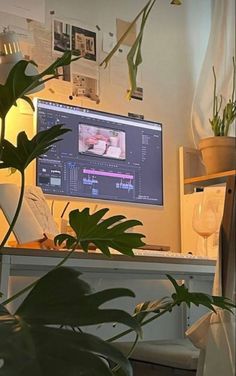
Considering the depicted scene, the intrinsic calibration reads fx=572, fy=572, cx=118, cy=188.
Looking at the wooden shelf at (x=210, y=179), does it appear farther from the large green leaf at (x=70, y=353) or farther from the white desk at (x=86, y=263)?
the large green leaf at (x=70, y=353)

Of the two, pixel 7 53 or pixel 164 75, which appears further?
pixel 164 75

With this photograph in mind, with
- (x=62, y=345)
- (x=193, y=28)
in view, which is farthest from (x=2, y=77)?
(x=62, y=345)

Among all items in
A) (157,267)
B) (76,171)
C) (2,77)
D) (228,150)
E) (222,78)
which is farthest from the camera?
(222,78)

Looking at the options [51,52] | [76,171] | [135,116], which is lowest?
[76,171]

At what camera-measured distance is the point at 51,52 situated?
2418 millimetres

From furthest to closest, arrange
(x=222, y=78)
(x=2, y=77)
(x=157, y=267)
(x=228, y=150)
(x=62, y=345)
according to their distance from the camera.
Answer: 1. (x=222, y=78)
2. (x=228, y=150)
3. (x=2, y=77)
4. (x=157, y=267)
5. (x=62, y=345)

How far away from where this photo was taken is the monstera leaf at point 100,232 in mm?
912

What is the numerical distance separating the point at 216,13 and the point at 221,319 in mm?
2064

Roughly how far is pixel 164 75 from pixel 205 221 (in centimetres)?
93

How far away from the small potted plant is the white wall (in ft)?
0.60

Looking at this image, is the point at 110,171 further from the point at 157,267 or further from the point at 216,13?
the point at 216,13

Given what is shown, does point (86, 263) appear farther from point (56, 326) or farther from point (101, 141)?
point (101, 141)

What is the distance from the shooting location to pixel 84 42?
2.55 meters

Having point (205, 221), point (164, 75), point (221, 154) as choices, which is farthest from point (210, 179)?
point (164, 75)
